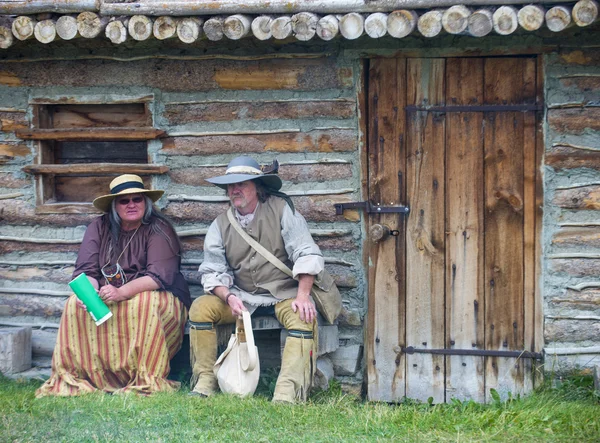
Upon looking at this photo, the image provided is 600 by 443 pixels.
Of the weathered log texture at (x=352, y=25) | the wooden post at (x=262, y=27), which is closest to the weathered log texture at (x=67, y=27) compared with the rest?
the wooden post at (x=262, y=27)

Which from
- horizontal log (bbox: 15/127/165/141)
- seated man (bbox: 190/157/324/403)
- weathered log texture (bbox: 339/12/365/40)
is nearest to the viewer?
weathered log texture (bbox: 339/12/365/40)

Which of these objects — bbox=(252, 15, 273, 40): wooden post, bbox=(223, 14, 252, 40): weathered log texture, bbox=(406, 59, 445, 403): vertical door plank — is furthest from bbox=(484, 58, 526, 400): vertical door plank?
bbox=(223, 14, 252, 40): weathered log texture

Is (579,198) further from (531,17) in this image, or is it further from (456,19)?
(456,19)

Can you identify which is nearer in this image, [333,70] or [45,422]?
[45,422]

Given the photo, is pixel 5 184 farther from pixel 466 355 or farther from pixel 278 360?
pixel 466 355

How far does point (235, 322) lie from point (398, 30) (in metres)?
2.19

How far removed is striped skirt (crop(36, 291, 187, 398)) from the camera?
19.5 ft

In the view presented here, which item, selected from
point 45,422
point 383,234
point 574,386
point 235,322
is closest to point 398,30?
point 383,234

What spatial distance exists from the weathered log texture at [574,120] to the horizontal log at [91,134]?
2.69 meters

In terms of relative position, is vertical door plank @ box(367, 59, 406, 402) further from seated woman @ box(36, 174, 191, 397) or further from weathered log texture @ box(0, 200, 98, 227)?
weathered log texture @ box(0, 200, 98, 227)

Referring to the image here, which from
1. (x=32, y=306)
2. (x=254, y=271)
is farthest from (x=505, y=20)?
(x=32, y=306)

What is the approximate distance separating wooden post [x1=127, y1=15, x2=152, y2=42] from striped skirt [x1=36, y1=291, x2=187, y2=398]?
5.53 ft

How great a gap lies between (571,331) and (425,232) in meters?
1.16

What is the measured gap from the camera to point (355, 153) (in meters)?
6.14
